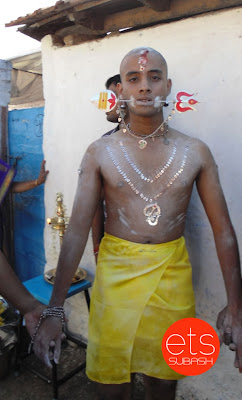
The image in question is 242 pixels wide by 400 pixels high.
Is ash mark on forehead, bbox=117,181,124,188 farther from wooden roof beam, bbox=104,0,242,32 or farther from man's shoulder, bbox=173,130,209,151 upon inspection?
wooden roof beam, bbox=104,0,242,32

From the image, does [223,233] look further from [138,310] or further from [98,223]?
[98,223]

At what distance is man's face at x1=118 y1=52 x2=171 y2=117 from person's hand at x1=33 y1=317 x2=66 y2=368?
113 centimetres

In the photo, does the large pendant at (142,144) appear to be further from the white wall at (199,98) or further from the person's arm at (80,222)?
the white wall at (199,98)

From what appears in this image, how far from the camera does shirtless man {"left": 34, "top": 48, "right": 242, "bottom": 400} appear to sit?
68.7 inches

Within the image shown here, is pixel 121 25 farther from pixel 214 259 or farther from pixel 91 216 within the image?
pixel 214 259

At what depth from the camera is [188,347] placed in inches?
65.5

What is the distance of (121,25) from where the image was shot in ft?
8.03

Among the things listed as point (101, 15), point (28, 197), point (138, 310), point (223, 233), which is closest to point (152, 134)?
point (223, 233)

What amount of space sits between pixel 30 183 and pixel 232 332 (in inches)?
90.9

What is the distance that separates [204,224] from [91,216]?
837 millimetres

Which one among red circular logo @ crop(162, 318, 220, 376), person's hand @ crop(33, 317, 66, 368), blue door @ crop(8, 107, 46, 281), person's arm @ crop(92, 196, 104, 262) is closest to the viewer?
person's hand @ crop(33, 317, 66, 368)

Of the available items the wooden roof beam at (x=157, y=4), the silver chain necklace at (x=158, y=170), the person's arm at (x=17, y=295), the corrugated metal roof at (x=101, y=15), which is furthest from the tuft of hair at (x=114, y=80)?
the person's arm at (x=17, y=295)

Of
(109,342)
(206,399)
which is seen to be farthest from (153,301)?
(206,399)

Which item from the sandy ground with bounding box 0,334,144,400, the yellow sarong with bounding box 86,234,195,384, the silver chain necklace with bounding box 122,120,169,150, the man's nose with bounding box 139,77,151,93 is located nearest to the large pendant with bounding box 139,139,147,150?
the silver chain necklace with bounding box 122,120,169,150
